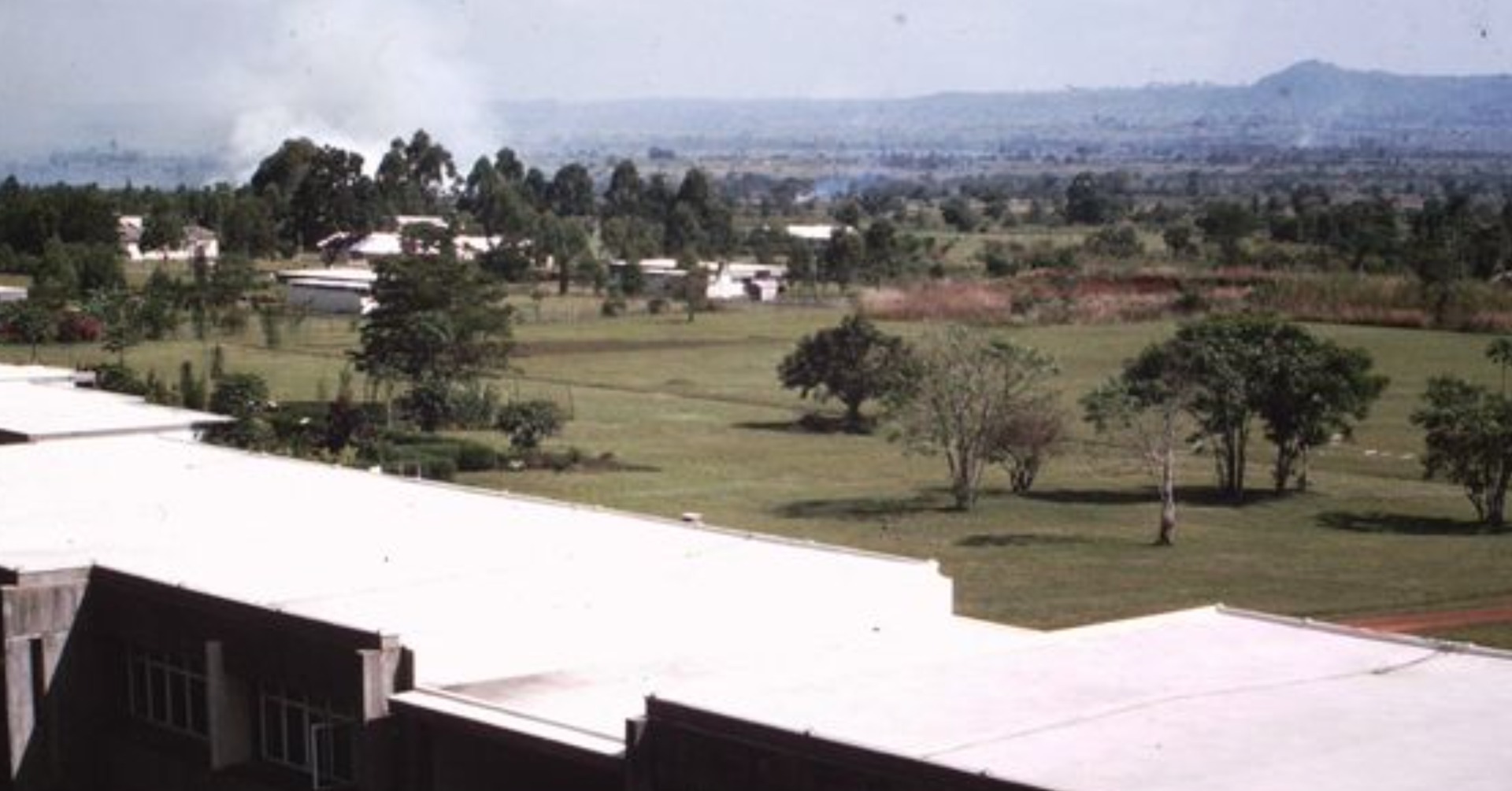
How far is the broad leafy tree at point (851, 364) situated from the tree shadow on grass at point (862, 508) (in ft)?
Result: 30.6

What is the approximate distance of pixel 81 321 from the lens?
65562 mm

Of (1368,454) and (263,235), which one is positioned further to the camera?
(263,235)

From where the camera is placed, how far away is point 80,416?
108 feet

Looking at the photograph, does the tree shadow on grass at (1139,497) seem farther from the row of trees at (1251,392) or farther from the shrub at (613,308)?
the shrub at (613,308)

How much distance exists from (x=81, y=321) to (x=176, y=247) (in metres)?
37.3

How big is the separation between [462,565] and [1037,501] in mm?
20967

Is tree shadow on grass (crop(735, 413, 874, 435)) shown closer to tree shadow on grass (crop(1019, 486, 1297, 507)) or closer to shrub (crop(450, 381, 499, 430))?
shrub (crop(450, 381, 499, 430))

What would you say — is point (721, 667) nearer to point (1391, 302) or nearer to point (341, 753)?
point (341, 753)

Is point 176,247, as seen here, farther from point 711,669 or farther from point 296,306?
point 711,669

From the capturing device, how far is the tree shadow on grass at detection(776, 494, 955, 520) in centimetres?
3809

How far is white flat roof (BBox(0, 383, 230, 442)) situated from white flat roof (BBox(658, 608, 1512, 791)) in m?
17.8

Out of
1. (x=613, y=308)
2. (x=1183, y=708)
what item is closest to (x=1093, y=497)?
(x=1183, y=708)

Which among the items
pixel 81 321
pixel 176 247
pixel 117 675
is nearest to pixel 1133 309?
pixel 81 321

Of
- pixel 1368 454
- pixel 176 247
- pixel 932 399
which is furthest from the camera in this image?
pixel 176 247
